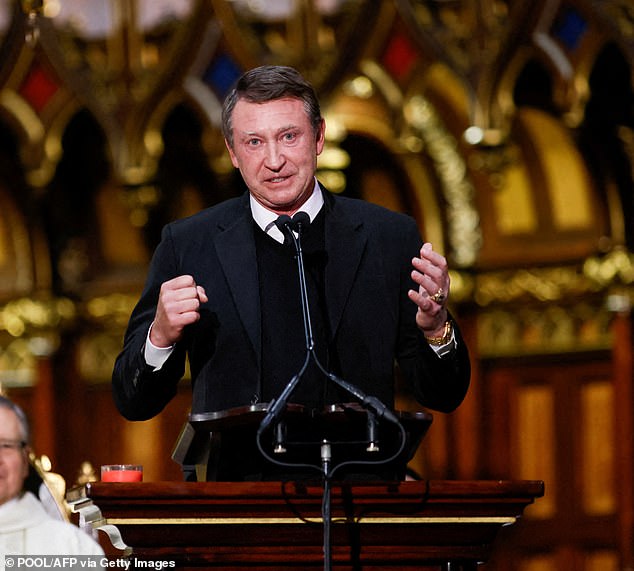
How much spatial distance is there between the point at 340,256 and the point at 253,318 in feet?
0.86

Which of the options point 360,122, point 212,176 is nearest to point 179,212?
point 212,176

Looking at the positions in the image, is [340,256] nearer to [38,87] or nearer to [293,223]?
[293,223]

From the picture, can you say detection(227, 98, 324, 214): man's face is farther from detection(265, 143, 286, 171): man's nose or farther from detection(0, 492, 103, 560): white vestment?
detection(0, 492, 103, 560): white vestment

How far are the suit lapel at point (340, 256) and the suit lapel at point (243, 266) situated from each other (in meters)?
0.16

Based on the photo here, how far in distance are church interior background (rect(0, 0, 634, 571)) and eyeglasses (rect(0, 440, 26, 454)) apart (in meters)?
3.90

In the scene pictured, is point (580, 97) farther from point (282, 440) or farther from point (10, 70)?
point (282, 440)

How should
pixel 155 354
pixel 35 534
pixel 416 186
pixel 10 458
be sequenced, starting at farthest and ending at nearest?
pixel 416 186 < pixel 155 354 < pixel 10 458 < pixel 35 534

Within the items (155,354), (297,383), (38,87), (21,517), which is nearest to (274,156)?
(155,354)

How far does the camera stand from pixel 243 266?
3.45 meters

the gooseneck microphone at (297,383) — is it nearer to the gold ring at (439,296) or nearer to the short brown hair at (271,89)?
the gold ring at (439,296)

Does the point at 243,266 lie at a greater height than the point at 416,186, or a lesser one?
lesser

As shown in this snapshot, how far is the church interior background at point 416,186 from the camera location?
698 cm

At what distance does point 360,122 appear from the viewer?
7.86 m

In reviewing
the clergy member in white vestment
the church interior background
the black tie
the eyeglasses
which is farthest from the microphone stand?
the church interior background
